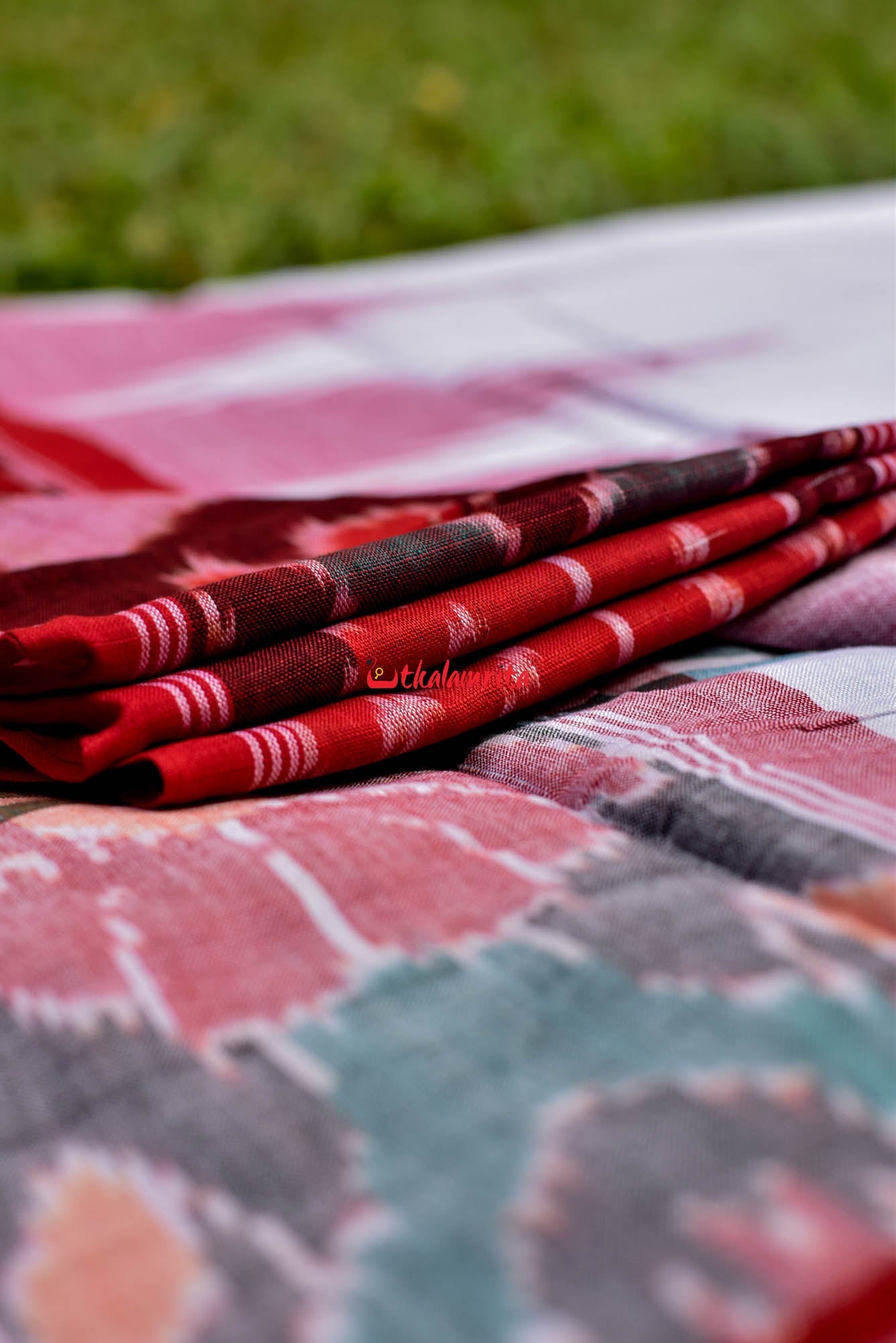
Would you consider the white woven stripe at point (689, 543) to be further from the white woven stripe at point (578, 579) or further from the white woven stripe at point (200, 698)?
the white woven stripe at point (200, 698)

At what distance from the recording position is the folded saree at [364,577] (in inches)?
20.3

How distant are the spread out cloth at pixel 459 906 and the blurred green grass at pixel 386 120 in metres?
0.86

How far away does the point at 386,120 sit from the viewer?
1.72m

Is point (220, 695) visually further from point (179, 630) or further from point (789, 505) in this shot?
point (789, 505)

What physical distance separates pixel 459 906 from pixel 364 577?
181mm

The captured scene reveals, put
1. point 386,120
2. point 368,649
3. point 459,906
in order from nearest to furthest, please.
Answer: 1. point 459,906
2. point 368,649
3. point 386,120

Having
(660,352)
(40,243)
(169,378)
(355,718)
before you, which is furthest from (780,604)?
(40,243)

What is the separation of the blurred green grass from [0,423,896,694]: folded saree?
1116 mm

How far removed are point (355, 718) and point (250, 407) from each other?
0.69 metres

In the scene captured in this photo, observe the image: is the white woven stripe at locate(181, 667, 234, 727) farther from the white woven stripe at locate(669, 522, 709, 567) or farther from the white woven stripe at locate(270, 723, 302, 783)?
the white woven stripe at locate(669, 522, 709, 567)

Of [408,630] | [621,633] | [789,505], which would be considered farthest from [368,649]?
[789,505]

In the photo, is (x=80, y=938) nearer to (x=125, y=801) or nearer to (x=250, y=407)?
(x=125, y=801)

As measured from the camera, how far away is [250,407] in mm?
1167

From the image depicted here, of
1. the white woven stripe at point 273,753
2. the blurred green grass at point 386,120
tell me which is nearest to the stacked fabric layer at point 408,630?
the white woven stripe at point 273,753
